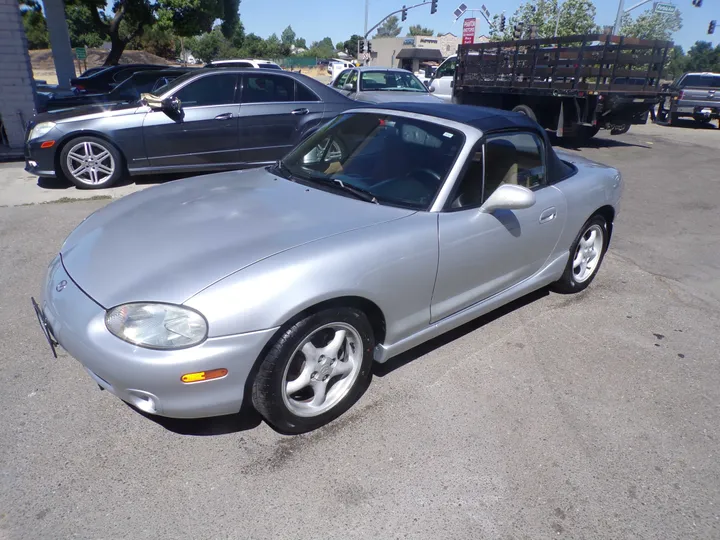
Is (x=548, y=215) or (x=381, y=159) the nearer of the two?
(x=381, y=159)

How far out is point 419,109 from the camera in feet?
11.6

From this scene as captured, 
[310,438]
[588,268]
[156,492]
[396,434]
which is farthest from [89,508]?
[588,268]

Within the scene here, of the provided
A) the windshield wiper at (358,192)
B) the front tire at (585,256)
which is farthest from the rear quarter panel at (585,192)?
the windshield wiper at (358,192)

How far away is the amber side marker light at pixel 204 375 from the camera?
218 centimetres

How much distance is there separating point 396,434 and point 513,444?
1.93 feet

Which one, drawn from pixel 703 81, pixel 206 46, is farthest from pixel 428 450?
pixel 206 46

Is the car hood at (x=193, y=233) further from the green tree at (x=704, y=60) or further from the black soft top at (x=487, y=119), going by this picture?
the green tree at (x=704, y=60)

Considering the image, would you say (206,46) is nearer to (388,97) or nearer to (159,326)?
(388,97)

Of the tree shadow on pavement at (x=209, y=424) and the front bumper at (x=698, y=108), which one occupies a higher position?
the front bumper at (x=698, y=108)

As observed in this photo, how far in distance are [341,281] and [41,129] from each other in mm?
5877

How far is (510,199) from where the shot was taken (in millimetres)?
2971

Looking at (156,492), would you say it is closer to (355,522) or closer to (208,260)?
(355,522)

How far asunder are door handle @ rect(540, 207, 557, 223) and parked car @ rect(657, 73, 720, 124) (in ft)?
56.1

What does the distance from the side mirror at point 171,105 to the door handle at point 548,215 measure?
16.6 feet
